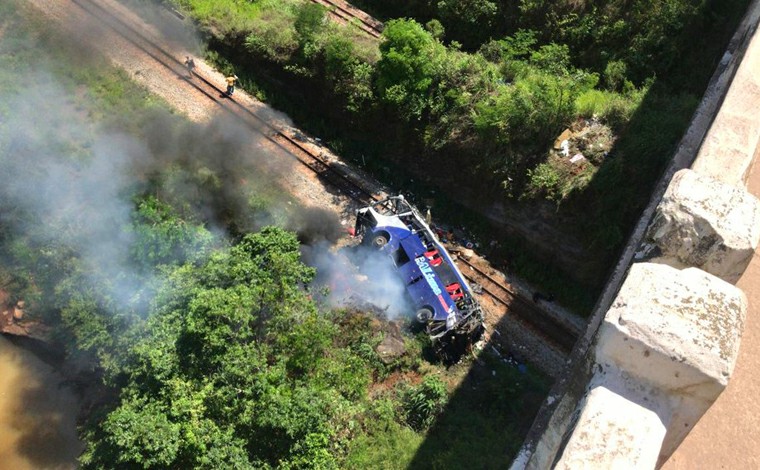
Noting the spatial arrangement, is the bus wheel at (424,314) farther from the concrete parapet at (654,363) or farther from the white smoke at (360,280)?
the concrete parapet at (654,363)

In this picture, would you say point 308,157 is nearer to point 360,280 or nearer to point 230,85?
point 230,85

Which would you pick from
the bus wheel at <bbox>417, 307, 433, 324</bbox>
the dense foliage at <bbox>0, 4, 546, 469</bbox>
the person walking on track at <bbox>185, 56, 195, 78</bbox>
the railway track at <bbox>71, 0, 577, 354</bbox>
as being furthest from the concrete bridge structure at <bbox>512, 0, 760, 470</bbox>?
the person walking on track at <bbox>185, 56, 195, 78</bbox>

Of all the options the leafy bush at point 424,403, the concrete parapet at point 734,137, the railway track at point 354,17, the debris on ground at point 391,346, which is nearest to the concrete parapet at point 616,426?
the concrete parapet at point 734,137

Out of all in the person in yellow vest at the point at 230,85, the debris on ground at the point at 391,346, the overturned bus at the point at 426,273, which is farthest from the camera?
the person in yellow vest at the point at 230,85

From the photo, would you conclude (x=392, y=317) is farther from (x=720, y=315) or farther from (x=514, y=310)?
(x=720, y=315)

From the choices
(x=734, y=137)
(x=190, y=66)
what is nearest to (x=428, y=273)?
(x=734, y=137)
